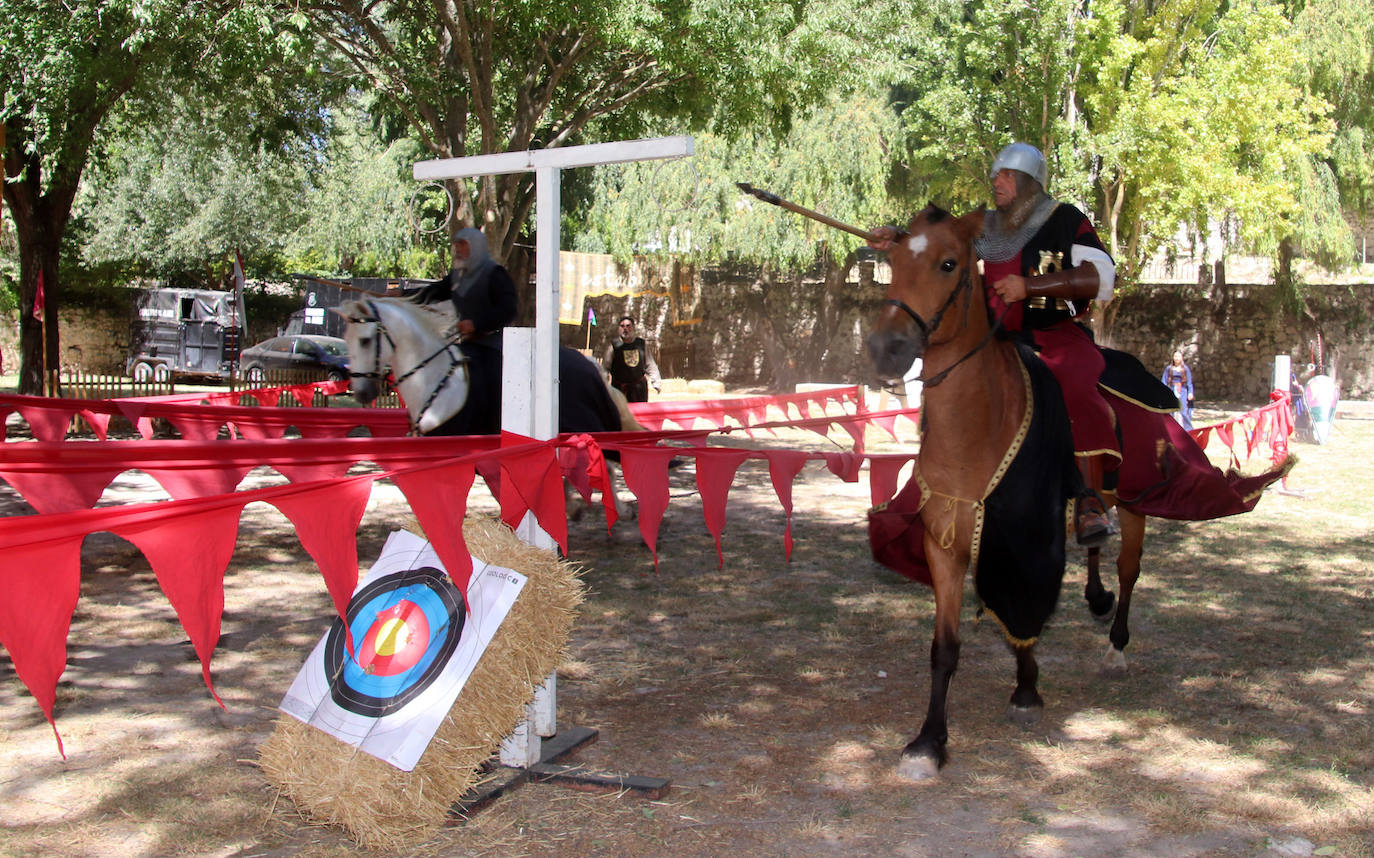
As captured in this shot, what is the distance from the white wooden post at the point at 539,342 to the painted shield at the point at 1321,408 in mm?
17209

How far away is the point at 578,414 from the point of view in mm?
8461

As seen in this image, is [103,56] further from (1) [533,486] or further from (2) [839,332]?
(2) [839,332]

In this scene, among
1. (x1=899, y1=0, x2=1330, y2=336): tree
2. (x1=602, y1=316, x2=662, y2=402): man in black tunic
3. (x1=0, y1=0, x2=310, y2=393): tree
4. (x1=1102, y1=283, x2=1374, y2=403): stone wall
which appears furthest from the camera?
(x1=1102, y1=283, x2=1374, y2=403): stone wall

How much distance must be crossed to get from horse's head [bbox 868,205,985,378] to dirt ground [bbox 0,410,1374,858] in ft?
5.80

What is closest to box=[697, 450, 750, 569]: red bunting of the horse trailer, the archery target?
the archery target

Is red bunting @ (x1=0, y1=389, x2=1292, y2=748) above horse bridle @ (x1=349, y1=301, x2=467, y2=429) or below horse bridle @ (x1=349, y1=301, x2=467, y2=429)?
below

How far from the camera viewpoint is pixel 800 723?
501cm

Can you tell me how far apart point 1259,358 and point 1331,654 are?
23451 millimetres

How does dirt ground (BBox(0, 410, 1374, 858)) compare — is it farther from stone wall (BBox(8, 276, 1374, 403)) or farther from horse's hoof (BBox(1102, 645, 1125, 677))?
stone wall (BBox(8, 276, 1374, 403))

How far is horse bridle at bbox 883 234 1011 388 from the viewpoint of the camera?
4152 millimetres

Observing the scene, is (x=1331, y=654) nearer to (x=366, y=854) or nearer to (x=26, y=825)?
(x=366, y=854)

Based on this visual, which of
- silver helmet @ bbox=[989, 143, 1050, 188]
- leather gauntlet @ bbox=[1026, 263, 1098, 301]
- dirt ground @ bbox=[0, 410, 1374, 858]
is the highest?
silver helmet @ bbox=[989, 143, 1050, 188]

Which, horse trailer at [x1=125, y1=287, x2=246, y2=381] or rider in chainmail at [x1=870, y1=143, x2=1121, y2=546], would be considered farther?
horse trailer at [x1=125, y1=287, x2=246, y2=381]

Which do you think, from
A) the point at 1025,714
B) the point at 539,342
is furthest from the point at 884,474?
the point at 539,342
